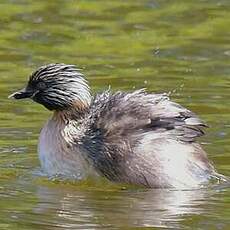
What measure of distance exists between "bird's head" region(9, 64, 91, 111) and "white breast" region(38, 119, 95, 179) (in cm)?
20

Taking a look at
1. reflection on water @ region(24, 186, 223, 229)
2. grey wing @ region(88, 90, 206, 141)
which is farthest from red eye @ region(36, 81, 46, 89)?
reflection on water @ region(24, 186, 223, 229)

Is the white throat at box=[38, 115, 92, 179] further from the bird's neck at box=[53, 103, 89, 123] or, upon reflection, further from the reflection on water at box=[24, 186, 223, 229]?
the reflection on water at box=[24, 186, 223, 229]

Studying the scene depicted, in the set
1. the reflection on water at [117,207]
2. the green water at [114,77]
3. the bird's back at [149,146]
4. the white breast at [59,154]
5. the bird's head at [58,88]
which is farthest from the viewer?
the bird's head at [58,88]

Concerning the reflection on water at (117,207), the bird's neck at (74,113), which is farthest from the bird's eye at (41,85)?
the reflection on water at (117,207)

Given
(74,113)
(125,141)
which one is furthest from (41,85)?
(125,141)

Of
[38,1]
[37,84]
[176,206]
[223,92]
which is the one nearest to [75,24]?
[38,1]

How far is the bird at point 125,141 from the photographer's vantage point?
34.5 feet

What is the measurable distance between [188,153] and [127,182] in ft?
1.86

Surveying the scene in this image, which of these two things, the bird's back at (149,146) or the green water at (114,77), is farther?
the bird's back at (149,146)

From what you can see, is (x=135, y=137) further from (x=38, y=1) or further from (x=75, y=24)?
(x=38, y=1)

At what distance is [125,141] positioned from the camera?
10.6m

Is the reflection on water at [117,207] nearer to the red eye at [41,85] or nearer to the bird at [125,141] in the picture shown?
the bird at [125,141]

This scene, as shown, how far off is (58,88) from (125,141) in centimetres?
89

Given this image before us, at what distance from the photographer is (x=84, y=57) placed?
15484 millimetres
